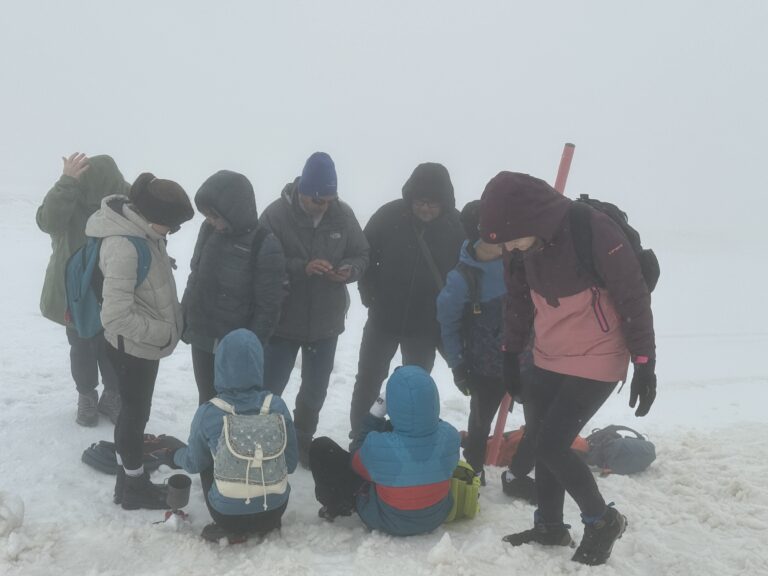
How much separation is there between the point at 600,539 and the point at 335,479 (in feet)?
4.97

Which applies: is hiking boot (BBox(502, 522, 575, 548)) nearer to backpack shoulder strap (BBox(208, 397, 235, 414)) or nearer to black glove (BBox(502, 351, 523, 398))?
black glove (BBox(502, 351, 523, 398))

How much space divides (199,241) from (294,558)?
2059 millimetres

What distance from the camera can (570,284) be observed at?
2984 millimetres

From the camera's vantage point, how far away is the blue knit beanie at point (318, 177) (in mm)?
4082

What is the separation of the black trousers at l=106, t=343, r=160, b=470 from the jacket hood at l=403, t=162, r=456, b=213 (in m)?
2.10

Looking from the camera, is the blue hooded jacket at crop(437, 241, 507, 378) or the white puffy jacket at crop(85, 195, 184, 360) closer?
the white puffy jacket at crop(85, 195, 184, 360)

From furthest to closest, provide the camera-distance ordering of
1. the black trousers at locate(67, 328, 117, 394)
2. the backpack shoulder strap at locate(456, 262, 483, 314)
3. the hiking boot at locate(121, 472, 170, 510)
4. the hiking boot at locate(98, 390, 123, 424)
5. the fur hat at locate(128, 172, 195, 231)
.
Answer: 1. the hiking boot at locate(98, 390, 123, 424)
2. the black trousers at locate(67, 328, 117, 394)
3. the backpack shoulder strap at locate(456, 262, 483, 314)
4. the hiking boot at locate(121, 472, 170, 510)
5. the fur hat at locate(128, 172, 195, 231)

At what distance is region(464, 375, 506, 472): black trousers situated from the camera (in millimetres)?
4133

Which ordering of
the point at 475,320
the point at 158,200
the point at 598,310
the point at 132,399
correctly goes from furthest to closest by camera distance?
1. the point at 475,320
2. the point at 132,399
3. the point at 158,200
4. the point at 598,310

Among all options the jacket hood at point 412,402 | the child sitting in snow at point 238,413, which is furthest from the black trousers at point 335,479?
the jacket hood at point 412,402

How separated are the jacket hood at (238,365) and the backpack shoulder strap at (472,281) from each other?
139 centimetres

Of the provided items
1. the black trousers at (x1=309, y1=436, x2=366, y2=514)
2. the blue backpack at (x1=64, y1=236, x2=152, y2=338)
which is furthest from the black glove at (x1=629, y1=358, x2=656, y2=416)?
the blue backpack at (x1=64, y1=236, x2=152, y2=338)

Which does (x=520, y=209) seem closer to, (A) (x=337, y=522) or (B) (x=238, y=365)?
(B) (x=238, y=365)

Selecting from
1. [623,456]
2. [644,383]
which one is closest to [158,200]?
[644,383]
